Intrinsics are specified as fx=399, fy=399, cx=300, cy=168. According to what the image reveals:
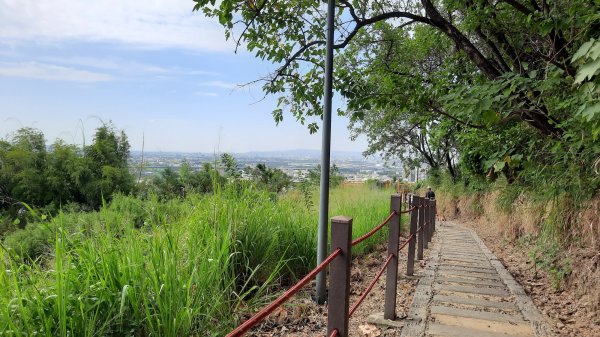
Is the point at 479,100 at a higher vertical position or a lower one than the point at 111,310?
higher

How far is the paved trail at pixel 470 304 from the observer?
3512mm

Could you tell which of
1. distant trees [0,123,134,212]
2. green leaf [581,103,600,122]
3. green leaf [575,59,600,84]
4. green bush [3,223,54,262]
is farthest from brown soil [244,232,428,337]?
distant trees [0,123,134,212]

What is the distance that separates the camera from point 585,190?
504 cm

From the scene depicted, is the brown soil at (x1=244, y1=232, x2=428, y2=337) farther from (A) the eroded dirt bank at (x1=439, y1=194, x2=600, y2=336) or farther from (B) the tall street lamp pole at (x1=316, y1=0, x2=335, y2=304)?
(A) the eroded dirt bank at (x1=439, y1=194, x2=600, y2=336)

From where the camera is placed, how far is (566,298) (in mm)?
4656

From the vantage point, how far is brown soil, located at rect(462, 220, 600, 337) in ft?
12.5

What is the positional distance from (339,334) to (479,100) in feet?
7.74

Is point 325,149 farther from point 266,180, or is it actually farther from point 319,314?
point 266,180

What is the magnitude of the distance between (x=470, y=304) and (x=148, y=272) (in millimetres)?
3300

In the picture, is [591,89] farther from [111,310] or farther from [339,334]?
[111,310]

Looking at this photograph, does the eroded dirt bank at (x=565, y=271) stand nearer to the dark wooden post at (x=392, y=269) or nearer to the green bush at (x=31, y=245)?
the dark wooden post at (x=392, y=269)

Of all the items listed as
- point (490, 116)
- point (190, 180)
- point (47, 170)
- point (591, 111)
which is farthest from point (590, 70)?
point (47, 170)

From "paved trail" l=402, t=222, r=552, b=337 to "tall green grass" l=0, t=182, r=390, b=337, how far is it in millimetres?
1501

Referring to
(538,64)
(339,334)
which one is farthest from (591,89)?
(538,64)
